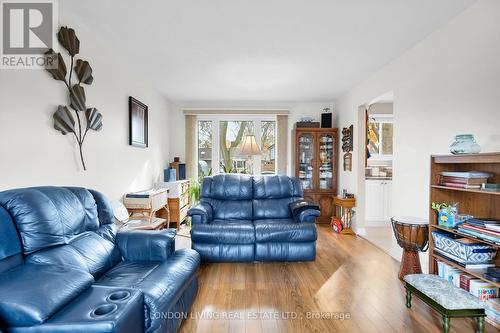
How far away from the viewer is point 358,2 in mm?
2160

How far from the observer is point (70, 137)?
91.2 inches

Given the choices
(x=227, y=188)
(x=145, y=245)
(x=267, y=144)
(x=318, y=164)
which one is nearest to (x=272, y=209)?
(x=227, y=188)

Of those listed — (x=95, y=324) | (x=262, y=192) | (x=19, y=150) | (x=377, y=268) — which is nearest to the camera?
(x=95, y=324)

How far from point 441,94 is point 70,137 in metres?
3.50

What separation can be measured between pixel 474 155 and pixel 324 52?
1913 millimetres

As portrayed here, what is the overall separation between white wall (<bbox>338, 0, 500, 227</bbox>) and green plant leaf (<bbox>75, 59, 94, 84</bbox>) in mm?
3403

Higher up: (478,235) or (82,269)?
(478,235)

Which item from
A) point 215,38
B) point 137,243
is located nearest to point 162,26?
point 215,38

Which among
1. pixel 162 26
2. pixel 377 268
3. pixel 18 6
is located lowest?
pixel 377 268

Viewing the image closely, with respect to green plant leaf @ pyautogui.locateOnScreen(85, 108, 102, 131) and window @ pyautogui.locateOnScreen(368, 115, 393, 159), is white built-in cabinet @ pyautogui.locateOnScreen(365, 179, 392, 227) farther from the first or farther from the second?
green plant leaf @ pyautogui.locateOnScreen(85, 108, 102, 131)

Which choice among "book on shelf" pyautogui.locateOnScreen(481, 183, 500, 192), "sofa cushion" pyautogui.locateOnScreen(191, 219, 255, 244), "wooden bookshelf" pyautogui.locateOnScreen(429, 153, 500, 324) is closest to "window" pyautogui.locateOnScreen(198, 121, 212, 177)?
"sofa cushion" pyautogui.locateOnScreen(191, 219, 255, 244)

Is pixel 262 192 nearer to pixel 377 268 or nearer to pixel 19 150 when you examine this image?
pixel 377 268

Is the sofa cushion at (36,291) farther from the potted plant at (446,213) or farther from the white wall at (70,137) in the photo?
the potted plant at (446,213)

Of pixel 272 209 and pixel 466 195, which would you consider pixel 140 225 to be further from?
pixel 466 195
